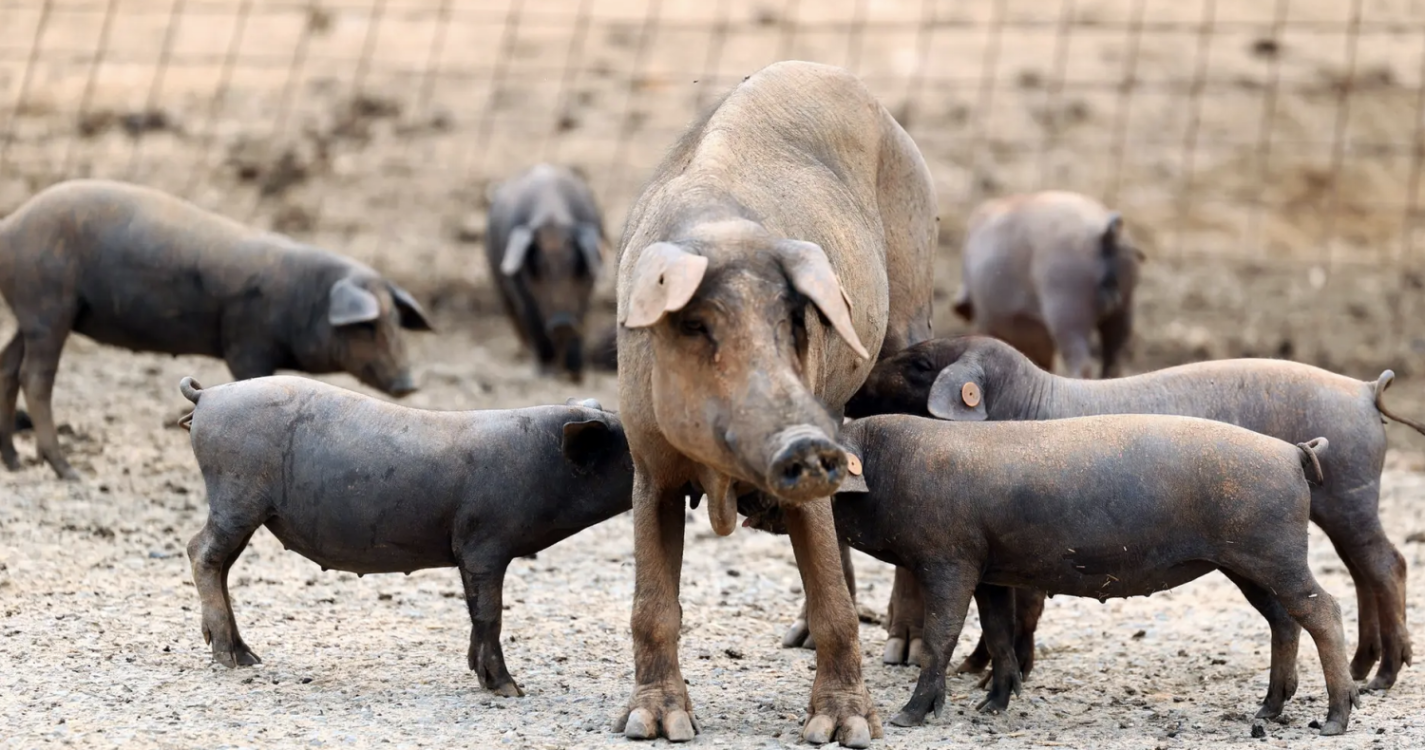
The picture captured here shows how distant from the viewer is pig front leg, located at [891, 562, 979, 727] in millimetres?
6348

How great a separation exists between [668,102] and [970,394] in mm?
11524

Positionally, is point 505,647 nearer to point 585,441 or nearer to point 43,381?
point 585,441

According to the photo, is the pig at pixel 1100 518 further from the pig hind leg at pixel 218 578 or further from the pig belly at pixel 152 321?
the pig belly at pixel 152 321

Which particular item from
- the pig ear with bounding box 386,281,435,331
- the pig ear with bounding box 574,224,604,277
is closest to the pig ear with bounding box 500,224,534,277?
the pig ear with bounding box 574,224,604,277

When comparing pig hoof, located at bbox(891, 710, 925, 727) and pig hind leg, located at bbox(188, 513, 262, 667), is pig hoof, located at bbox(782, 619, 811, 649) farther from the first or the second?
pig hind leg, located at bbox(188, 513, 262, 667)

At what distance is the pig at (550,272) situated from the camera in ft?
46.0

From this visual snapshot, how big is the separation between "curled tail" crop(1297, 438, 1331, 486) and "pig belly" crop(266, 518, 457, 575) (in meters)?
2.91

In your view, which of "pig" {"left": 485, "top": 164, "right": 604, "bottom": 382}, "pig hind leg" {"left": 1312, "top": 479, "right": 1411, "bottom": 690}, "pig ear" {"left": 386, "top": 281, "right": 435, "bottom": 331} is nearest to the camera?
"pig hind leg" {"left": 1312, "top": 479, "right": 1411, "bottom": 690}

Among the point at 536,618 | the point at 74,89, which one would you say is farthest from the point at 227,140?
the point at 536,618

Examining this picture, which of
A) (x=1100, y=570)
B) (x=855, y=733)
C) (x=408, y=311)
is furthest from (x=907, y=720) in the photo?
(x=408, y=311)

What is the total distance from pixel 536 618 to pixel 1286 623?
2970mm

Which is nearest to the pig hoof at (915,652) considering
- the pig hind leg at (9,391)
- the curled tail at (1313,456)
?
the curled tail at (1313,456)

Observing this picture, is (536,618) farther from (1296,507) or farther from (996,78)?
(996,78)

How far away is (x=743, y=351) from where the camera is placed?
17.8ft
